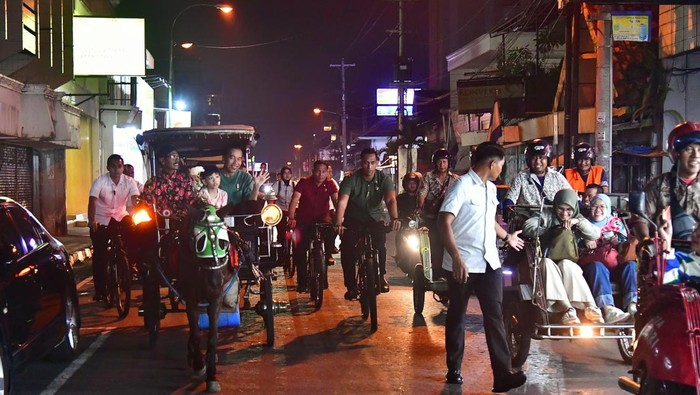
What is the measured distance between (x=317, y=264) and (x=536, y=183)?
3672mm

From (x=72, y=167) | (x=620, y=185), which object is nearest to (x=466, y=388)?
(x=620, y=185)

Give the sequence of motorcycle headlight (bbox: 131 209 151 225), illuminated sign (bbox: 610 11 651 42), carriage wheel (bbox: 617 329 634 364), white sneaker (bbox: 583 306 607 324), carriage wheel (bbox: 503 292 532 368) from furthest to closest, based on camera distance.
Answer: illuminated sign (bbox: 610 11 651 42) < motorcycle headlight (bbox: 131 209 151 225) < carriage wheel (bbox: 617 329 634 364) < carriage wheel (bbox: 503 292 532 368) < white sneaker (bbox: 583 306 607 324)

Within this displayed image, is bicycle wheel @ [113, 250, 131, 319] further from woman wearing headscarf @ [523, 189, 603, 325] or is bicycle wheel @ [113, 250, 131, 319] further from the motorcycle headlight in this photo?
woman wearing headscarf @ [523, 189, 603, 325]

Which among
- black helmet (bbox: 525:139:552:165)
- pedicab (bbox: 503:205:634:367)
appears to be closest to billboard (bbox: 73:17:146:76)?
black helmet (bbox: 525:139:552:165)

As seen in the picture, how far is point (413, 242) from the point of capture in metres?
11.0

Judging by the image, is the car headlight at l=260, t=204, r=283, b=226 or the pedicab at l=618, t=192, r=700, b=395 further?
the car headlight at l=260, t=204, r=283, b=226

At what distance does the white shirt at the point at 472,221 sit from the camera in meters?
6.63

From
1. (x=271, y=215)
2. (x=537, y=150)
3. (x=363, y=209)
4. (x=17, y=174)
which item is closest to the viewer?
(x=537, y=150)

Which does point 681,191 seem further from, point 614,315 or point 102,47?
point 102,47

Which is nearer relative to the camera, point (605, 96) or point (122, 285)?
point (122, 285)

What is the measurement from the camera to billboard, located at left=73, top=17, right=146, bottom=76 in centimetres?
2606

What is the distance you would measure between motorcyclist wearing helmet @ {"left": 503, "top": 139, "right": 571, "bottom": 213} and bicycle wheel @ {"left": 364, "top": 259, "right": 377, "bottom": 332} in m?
1.96

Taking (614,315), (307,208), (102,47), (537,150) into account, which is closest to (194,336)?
(614,315)

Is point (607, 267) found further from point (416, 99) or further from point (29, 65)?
point (416, 99)
